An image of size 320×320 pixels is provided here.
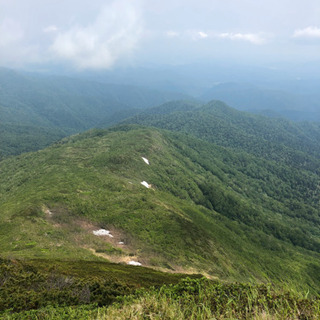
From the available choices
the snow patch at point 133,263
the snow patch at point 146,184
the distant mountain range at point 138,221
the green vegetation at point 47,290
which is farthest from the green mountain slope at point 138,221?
the green vegetation at point 47,290

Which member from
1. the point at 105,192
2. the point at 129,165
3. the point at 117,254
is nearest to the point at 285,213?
the point at 129,165

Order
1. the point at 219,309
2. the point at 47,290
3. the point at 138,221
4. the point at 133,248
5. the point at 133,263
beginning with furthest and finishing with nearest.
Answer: the point at 138,221 → the point at 133,248 → the point at 133,263 → the point at 47,290 → the point at 219,309

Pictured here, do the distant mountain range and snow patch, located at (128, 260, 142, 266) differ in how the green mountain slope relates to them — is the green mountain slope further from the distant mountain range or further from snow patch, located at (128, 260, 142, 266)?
snow patch, located at (128, 260, 142, 266)

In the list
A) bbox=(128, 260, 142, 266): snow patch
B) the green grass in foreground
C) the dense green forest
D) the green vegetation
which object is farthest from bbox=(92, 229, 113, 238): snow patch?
the green grass in foreground

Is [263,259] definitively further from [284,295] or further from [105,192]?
[284,295]

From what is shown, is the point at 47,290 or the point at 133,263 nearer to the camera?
the point at 47,290

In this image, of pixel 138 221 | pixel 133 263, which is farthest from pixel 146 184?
pixel 133 263

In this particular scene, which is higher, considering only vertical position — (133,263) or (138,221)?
(133,263)

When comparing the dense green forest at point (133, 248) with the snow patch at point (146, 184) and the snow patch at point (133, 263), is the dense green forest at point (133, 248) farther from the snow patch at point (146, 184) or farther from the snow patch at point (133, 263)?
the snow patch at point (146, 184)

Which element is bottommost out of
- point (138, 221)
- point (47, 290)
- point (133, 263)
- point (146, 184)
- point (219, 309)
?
point (146, 184)

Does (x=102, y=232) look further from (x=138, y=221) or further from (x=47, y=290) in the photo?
(x=47, y=290)

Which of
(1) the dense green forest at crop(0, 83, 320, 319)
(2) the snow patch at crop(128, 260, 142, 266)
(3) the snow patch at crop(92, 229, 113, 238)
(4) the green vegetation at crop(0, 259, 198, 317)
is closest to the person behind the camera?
(1) the dense green forest at crop(0, 83, 320, 319)

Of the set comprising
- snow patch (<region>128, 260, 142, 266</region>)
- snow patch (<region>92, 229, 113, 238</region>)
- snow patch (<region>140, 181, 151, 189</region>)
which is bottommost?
snow patch (<region>140, 181, 151, 189</region>)
